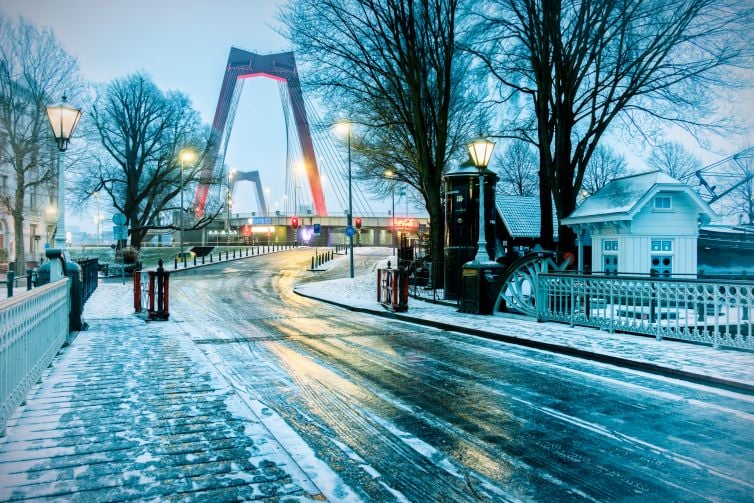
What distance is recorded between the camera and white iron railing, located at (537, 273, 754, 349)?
837 centimetres

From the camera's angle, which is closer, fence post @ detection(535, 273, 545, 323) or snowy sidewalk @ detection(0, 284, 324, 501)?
snowy sidewalk @ detection(0, 284, 324, 501)

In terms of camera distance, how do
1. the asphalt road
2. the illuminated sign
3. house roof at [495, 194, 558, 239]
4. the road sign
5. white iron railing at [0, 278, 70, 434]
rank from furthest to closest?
the illuminated sign
house roof at [495, 194, 558, 239]
the road sign
white iron railing at [0, 278, 70, 434]
the asphalt road

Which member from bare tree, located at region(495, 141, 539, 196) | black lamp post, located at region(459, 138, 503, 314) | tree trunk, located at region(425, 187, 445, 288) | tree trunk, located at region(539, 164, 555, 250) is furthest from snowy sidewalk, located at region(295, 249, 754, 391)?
bare tree, located at region(495, 141, 539, 196)

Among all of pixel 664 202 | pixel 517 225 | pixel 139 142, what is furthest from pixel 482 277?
pixel 139 142

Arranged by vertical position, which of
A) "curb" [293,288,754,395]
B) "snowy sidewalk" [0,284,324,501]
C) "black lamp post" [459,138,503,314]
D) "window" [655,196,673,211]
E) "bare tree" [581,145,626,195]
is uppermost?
"bare tree" [581,145,626,195]

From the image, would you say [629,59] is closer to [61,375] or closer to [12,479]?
[61,375]

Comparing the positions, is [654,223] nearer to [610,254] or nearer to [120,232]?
[610,254]

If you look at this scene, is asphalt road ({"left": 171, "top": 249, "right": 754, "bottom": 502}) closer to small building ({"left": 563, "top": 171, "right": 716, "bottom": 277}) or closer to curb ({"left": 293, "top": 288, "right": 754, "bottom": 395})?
curb ({"left": 293, "top": 288, "right": 754, "bottom": 395})

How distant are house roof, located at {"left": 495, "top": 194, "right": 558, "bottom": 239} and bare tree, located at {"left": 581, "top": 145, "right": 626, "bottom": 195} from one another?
20.1m

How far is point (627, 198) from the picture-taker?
→ 17188 millimetres

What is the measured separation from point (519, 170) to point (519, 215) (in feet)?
73.1

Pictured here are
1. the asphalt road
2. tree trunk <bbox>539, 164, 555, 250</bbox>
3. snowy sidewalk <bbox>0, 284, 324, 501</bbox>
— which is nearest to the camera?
snowy sidewalk <bbox>0, 284, 324, 501</bbox>

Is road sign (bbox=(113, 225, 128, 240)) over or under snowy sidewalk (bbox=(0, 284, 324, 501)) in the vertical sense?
over

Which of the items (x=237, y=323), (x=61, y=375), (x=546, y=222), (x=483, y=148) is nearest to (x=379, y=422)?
(x=61, y=375)
